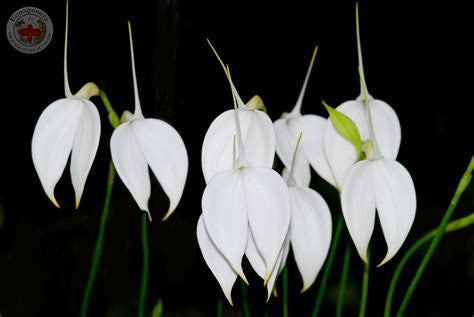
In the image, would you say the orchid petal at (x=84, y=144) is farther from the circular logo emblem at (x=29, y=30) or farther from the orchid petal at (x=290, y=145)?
the circular logo emblem at (x=29, y=30)

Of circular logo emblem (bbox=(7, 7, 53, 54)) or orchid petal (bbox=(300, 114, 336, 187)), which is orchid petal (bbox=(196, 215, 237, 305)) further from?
circular logo emblem (bbox=(7, 7, 53, 54))

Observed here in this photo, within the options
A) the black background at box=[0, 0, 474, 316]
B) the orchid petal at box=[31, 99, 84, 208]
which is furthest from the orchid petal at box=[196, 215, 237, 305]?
the black background at box=[0, 0, 474, 316]

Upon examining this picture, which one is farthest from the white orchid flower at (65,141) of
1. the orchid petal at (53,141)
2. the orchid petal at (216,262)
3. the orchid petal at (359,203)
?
the orchid petal at (359,203)

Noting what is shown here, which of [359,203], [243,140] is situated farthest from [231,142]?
[359,203]

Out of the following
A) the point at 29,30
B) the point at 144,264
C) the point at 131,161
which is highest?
the point at 29,30

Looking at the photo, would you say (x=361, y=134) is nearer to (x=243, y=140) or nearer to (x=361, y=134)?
(x=361, y=134)

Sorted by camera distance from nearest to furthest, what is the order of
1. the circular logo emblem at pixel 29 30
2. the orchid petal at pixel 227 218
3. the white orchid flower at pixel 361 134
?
the orchid petal at pixel 227 218 → the white orchid flower at pixel 361 134 → the circular logo emblem at pixel 29 30
